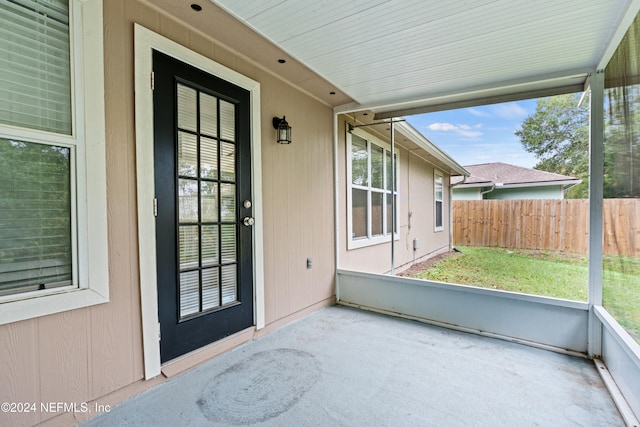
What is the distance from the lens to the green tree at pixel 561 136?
3.21 metres

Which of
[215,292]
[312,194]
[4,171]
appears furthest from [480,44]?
[4,171]

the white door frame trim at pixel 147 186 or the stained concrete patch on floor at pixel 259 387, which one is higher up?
the white door frame trim at pixel 147 186

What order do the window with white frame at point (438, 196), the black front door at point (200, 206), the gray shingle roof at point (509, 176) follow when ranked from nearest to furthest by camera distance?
the black front door at point (200, 206) < the gray shingle roof at point (509, 176) < the window with white frame at point (438, 196)

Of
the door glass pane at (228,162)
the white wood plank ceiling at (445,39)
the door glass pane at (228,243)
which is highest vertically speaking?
the white wood plank ceiling at (445,39)

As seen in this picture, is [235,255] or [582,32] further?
[235,255]

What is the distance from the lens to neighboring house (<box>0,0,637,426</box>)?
5.03 ft

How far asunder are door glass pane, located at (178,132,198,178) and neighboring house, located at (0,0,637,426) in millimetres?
14

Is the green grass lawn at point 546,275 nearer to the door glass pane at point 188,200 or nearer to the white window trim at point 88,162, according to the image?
the door glass pane at point 188,200

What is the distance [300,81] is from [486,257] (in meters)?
4.98

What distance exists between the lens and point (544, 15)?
1.90 meters

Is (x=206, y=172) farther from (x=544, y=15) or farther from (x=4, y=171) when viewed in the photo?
(x=544, y=15)

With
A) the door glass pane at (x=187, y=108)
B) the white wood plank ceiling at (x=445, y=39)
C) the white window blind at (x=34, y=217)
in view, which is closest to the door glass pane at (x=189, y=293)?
the white window blind at (x=34, y=217)

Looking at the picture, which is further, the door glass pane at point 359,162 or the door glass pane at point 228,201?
the door glass pane at point 359,162

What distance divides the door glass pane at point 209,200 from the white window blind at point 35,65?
2.94ft
